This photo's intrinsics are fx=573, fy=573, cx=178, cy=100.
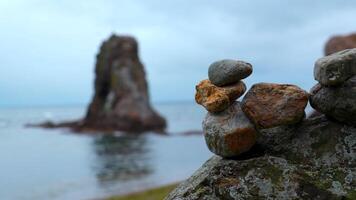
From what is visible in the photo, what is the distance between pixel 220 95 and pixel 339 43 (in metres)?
45.1

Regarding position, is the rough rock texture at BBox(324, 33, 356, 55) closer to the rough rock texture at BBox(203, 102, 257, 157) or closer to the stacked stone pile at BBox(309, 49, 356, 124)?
the stacked stone pile at BBox(309, 49, 356, 124)

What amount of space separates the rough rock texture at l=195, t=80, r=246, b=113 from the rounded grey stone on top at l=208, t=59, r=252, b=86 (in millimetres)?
74

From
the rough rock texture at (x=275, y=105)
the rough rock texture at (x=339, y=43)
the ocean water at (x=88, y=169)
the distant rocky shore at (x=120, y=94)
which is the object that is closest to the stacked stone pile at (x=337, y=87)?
the rough rock texture at (x=275, y=105)

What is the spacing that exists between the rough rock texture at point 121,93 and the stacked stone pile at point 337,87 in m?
96.6

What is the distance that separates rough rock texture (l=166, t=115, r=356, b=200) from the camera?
5.98 m

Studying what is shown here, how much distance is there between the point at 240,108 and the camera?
21.0 feet

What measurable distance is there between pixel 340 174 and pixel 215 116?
148 cm

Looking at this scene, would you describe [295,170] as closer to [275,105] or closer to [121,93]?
[275,105]

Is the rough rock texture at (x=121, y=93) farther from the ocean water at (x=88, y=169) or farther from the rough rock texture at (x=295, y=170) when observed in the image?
the rough rock texture at (x=295, y=170)

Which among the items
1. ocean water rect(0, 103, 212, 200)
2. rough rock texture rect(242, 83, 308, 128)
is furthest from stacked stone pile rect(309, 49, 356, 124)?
ocean water rect(0, 103, 212, 200)

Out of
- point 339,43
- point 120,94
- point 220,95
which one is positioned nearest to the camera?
point 220,95

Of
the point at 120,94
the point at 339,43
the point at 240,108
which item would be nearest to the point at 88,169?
the point at 339,43

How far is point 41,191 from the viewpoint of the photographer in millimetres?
34188

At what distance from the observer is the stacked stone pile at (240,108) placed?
242 inches
